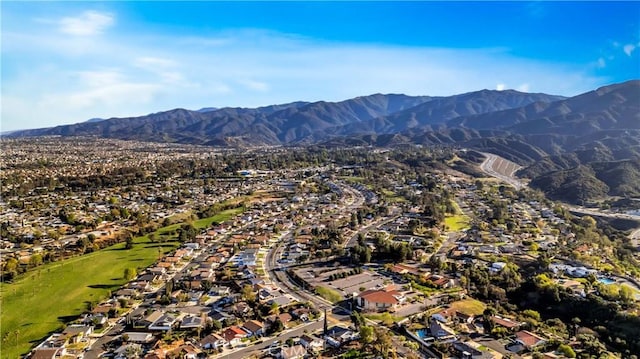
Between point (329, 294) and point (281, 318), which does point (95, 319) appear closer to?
point (281, 318)

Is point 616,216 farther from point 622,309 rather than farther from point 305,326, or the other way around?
point 305,326

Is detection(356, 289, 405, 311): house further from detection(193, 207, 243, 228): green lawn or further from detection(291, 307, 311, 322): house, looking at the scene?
detection(193, 207, 243, 228): green lawn

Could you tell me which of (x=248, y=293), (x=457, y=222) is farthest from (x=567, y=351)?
(x=457, y=222)

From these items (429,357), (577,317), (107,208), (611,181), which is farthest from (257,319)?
(611,181)

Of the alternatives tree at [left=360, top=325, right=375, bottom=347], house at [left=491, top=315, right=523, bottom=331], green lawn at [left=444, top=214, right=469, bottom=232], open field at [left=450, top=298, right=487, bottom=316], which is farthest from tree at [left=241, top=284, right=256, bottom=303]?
green lawn at [left=444, top=214, right=469, bottom=232]

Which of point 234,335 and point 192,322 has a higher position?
point 234,335

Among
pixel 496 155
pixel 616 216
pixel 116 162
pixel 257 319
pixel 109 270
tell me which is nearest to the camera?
pixel 257 319

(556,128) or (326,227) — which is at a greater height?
(556,128)
